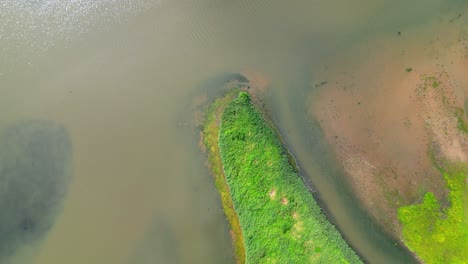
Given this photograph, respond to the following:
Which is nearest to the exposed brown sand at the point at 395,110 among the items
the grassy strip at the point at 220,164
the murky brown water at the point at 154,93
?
the murky brown water at the point at 154,93

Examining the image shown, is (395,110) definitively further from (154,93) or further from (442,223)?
(154,93)

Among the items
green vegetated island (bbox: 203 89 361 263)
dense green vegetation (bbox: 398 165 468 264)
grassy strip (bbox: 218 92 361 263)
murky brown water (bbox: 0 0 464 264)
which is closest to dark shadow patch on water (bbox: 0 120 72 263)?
murky brown water (bbox: 0 0 464 264)

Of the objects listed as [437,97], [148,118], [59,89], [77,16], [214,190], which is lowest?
[437,97]

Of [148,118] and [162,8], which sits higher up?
[162,8]

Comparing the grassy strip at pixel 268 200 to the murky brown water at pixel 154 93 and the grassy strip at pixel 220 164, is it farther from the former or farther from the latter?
the murky brown water at pixel 154 93

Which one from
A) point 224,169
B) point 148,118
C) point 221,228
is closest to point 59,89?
point 148,118

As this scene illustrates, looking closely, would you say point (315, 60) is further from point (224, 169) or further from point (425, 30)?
point (224, 169)
